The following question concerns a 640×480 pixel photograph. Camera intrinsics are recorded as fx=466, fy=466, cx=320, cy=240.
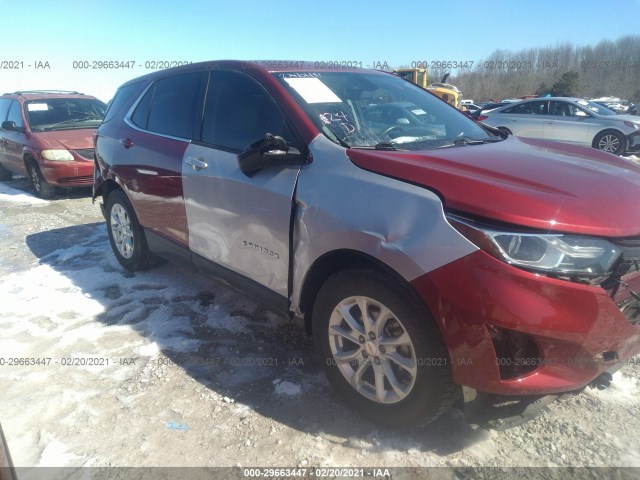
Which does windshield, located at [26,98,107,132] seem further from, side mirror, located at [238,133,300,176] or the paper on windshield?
side mirror, located at [238,133,300,176]

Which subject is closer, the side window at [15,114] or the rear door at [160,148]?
the rear door at [160,148]

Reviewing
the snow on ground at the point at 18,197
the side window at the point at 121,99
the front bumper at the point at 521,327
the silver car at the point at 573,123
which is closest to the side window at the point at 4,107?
the snow on ground at the point at 18,197

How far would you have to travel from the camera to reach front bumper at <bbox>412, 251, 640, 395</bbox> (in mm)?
1755

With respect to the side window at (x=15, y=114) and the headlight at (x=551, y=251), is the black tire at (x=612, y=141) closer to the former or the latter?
the headlight at (x=551, y=251)

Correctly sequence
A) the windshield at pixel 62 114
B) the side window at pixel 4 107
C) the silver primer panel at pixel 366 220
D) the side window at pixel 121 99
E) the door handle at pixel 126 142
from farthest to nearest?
the side window at pixel 4 107
the windshield at pixel 62 114
the side window at pixel 121 99
the door handle at pixel 126 142
the silver primer panel at pixel 366 220

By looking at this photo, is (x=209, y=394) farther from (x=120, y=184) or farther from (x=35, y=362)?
(x=120, y=184)

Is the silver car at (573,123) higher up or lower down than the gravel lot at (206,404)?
higher up

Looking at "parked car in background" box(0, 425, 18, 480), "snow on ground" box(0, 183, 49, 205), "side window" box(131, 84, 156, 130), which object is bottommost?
"snow on ground" box(0, 183, 49, 205)

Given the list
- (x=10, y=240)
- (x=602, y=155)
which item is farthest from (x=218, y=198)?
(x=10, y=240)

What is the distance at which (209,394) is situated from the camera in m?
2.72

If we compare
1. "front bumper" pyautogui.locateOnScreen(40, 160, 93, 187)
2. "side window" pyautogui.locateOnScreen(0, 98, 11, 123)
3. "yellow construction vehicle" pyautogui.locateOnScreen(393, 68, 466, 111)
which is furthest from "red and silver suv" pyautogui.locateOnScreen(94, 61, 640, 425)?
"yellow construction vehicle" pyautogui.locateOnScreen(393, 68, 466, 111)

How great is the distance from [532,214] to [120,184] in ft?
11.7

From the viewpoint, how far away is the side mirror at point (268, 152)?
8.15 ft

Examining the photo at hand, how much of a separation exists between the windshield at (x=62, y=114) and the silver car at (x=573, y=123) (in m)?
9.86
